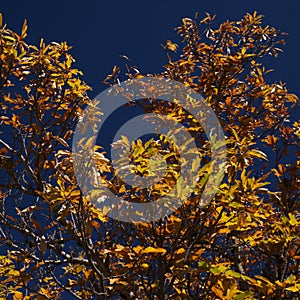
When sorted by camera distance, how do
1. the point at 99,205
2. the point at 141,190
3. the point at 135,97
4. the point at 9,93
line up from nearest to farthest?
the point at 99,205 → the point at 141,190 → the point at 9,93 → the point at 135,97

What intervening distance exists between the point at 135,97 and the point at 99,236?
5.58ft

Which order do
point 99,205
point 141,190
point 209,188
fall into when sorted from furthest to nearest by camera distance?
1. point 141,190
2. point 99,205
3. point 209,188

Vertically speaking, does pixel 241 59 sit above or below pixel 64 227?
above

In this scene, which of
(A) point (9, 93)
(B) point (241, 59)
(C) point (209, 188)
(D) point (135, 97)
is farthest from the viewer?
(D) point (135, 97)

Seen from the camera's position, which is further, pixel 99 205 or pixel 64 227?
pixel 64 227

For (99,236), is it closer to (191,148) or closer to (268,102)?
(191,148)

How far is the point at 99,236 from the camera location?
10.6 ft

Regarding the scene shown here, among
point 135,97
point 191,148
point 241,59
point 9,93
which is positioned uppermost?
point 241,59

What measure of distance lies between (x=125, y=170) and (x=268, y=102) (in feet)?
7.02

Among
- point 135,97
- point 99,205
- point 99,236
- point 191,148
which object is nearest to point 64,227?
point 99,236

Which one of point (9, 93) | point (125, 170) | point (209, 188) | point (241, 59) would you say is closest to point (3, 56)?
point (9, 93)

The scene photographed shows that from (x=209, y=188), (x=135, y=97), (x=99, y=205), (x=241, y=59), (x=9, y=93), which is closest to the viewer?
(x=209, y=188)

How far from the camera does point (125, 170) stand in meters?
3.09

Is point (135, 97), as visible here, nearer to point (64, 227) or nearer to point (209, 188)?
point (64, 227)
